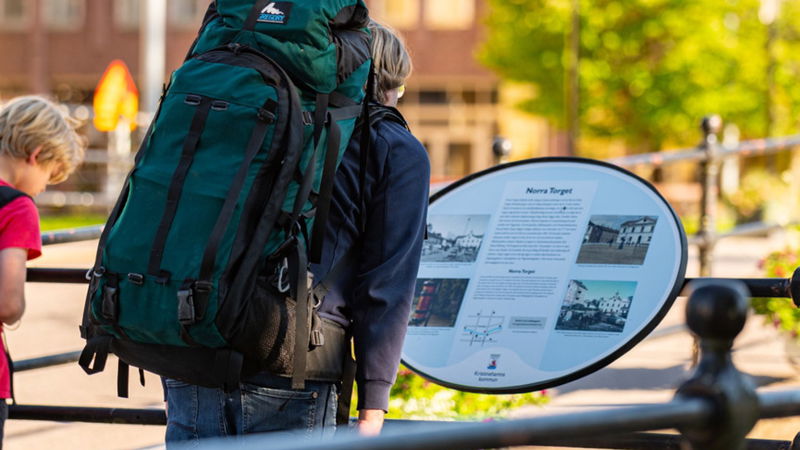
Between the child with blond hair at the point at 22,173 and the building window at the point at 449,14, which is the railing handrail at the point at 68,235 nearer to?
the child with blond hair at the point at 22,173

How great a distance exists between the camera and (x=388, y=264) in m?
2.74

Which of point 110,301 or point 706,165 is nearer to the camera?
point 110,301

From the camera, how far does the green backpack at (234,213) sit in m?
2.45

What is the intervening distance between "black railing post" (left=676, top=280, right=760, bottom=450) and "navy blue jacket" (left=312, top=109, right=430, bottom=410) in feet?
3.73

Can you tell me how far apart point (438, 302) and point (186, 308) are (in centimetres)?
111

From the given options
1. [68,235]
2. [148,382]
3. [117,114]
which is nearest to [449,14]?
[117,114]

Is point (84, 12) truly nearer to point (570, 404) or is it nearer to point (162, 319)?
point (570, 404)

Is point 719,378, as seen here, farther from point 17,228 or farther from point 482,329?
point 17,228

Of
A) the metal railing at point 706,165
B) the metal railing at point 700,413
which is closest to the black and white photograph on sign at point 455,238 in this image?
the metal railing at point 700,413

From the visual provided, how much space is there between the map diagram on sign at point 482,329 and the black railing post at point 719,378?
1.54 metres

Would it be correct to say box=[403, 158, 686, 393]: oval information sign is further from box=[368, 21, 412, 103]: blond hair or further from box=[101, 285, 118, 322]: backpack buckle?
box=[101, 285, 118, 322]: backpack buckle

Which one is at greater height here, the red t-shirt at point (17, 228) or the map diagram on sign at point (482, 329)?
the red t-shirt at point (17, 228)

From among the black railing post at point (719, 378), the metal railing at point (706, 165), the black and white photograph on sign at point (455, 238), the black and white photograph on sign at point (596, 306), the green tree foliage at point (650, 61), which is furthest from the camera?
the green tree foliage at point (650, 61)

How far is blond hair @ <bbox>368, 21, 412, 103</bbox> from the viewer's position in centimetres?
295
